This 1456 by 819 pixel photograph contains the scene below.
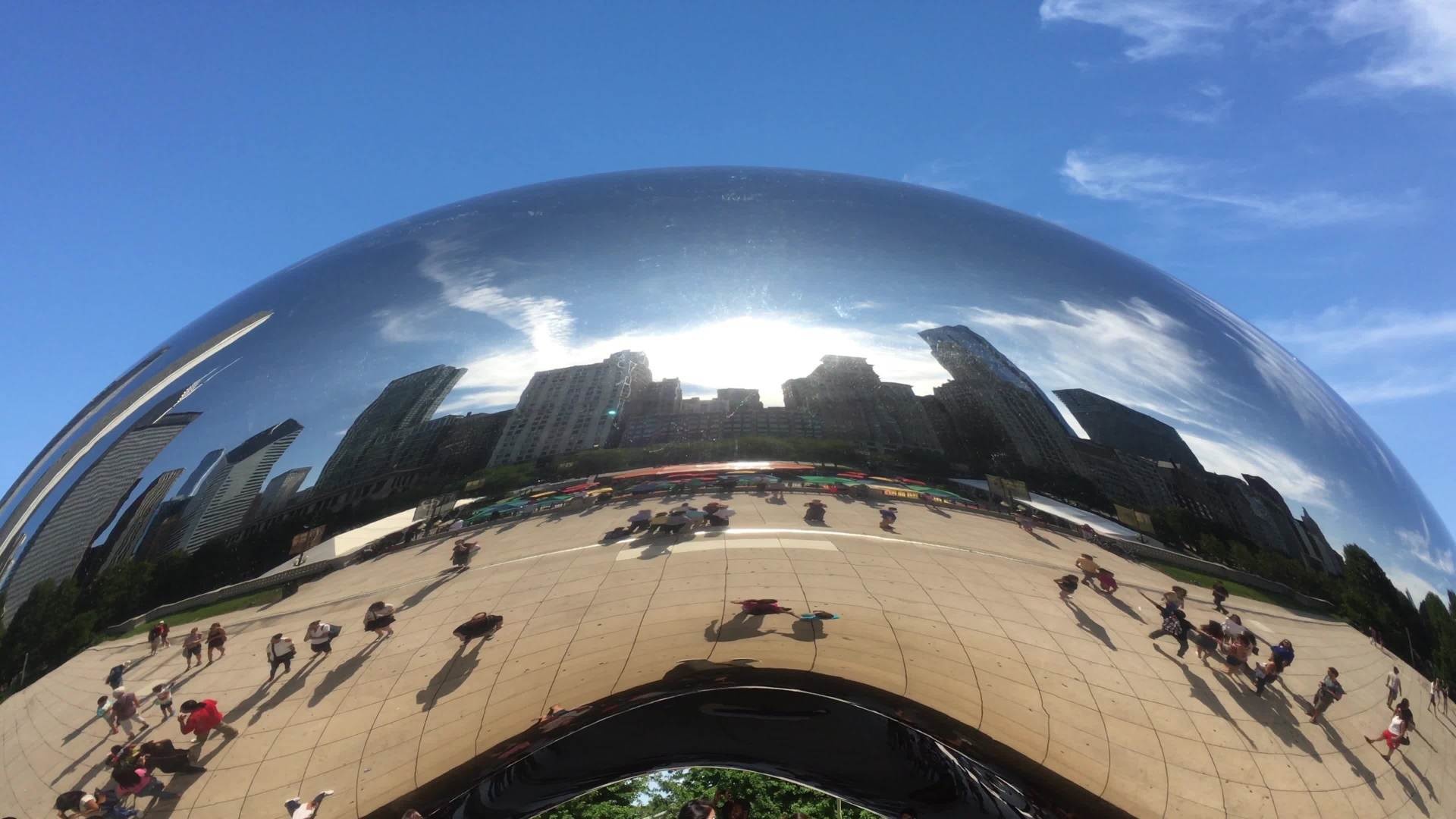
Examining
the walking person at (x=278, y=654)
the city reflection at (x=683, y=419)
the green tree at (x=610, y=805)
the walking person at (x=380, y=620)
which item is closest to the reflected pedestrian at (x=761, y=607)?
the city reflection at (x=683, y=419)

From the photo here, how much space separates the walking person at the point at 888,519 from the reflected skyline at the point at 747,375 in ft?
0.83

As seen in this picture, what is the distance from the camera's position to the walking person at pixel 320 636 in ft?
7.09

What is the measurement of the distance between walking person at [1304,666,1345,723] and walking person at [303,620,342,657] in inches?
143

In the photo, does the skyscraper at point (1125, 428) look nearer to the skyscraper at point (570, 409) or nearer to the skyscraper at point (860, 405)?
the skyscraper at point (860, 405)

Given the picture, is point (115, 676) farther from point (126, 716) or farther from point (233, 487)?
point (233, 487)

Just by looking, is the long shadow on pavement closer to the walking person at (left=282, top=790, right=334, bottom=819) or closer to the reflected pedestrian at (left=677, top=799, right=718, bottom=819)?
the walking person at (left=282, top=790, right=334, bottom=819)

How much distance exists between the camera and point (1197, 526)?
232 centimetres

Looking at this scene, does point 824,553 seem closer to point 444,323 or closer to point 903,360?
point 903,360

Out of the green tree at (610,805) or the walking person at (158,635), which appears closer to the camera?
the walking person at (158,635)

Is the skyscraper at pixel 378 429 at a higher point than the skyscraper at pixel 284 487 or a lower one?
higher

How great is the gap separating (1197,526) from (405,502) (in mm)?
3113

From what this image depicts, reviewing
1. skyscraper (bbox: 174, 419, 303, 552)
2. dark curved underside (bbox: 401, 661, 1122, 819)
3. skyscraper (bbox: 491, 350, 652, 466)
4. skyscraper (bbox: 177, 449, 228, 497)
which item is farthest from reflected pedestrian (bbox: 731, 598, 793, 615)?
skyscraper (bbox: 177, 449, 228, 497)

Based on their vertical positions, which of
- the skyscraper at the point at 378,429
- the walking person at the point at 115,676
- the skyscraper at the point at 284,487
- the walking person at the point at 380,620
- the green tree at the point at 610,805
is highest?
the skyscraper at the point at 378,429

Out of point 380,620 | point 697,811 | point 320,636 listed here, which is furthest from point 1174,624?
point 320,636
